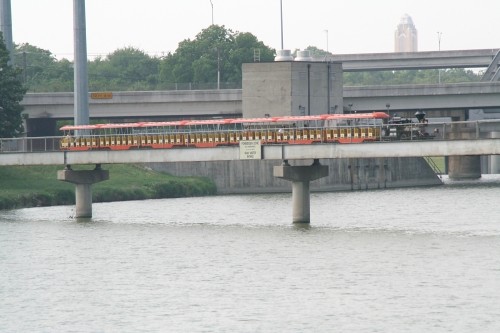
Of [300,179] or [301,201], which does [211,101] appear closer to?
[301,201]

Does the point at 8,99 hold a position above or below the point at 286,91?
below

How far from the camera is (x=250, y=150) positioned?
9894 cm

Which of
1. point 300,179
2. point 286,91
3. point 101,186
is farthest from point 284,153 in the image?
point 286,91

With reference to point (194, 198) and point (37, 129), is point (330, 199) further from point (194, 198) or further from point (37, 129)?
point (37, 129)

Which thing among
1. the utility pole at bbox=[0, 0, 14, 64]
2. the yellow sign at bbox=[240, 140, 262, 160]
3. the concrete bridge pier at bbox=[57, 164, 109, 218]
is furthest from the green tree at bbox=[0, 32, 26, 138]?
the yellow sign at bbox=[240, 140, 262, 160]

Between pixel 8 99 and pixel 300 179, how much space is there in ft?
177

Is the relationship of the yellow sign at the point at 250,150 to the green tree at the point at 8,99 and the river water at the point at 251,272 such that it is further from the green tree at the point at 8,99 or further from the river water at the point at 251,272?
the green tree at the point at 8,99

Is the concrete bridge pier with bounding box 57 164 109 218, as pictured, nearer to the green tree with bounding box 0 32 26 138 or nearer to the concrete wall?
the green tree with bounding box 0 32 26 138

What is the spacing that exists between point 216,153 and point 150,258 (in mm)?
21760

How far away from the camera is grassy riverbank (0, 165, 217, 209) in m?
128

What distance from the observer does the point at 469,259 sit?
247ft

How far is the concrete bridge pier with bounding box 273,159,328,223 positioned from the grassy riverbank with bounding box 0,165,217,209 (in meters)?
34.3

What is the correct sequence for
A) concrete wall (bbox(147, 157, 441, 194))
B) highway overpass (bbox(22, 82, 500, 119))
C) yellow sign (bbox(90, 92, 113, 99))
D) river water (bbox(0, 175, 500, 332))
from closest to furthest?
river water (bbox(0, 175, 500, 332)) → concrete wall (bbox(147, 157, 441, 194)) → yellow sign (bbox(90, 92, 113, 99)) → highway overpass (bbox(22, 82, 500, 119))

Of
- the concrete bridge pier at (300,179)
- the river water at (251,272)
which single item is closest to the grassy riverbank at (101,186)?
the river water at (251,272)
